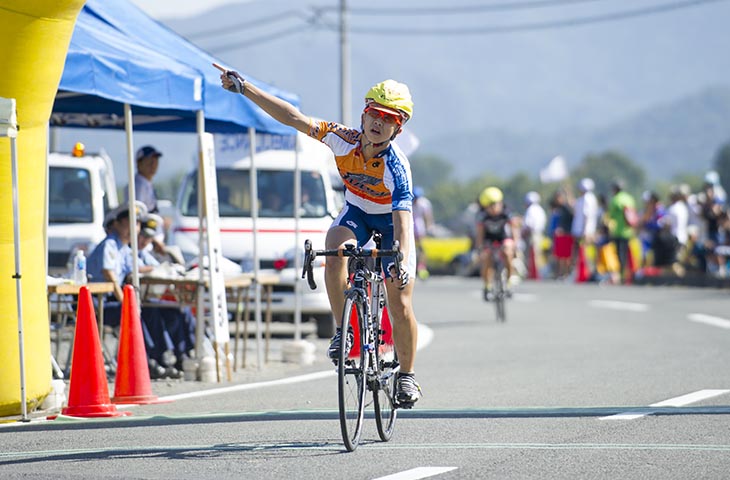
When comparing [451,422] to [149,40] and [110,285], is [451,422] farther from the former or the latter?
[149,40]

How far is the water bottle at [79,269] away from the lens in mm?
12469

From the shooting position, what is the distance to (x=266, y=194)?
18.7m

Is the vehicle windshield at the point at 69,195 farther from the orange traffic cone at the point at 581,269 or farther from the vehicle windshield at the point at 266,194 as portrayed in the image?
the orange traffic cone at the point at 581,269

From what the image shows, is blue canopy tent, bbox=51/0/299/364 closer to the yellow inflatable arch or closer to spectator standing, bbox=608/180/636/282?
the yellow inflatable arch

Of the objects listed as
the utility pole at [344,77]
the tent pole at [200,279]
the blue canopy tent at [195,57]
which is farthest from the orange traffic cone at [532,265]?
the tent pole at [200,279]

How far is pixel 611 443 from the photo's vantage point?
8.30 metres

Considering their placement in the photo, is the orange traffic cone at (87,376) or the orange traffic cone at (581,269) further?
the orange traffic cone at (581,269)

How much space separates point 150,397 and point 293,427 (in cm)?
214

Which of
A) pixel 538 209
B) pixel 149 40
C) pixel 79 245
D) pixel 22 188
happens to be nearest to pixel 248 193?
pixel 79 245

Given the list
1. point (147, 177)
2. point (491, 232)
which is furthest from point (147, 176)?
point (491, 232)

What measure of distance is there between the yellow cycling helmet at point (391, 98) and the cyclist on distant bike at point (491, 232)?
12.7 metres

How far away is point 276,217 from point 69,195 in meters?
3.10

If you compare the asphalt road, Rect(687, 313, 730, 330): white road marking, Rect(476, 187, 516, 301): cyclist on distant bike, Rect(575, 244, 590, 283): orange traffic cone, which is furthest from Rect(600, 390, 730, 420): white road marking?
Rect(575, 244, 590, 283): orange traffic cone

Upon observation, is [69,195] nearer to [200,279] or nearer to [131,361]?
[200,279]
